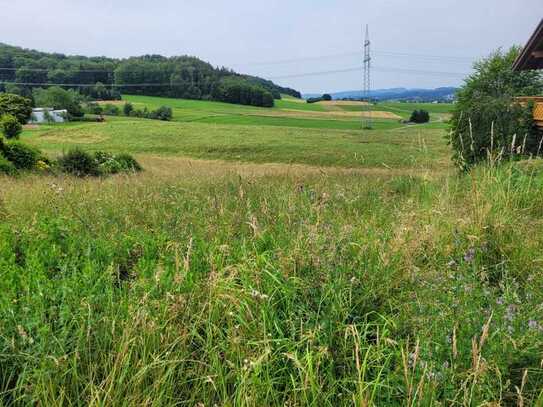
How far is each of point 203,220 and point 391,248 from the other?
168 cm

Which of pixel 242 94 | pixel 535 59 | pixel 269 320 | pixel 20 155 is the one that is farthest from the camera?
pixel 242 94

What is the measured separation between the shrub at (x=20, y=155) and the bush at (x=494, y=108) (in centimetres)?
1544

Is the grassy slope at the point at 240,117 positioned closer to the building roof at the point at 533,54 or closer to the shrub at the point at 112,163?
the shrub at the point at 112,163

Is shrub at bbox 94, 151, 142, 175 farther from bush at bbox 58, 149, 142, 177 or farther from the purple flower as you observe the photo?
the purple flower

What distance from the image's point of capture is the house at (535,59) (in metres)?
16.5

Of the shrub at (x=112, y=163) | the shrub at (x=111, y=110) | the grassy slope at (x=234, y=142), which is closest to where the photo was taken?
the shrub at (x=112, y=163)

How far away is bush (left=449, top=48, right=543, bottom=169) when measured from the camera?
55.5ft

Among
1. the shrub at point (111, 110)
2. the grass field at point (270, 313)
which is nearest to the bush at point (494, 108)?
the grass field at point (270, 313)

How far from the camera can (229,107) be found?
90500 mm

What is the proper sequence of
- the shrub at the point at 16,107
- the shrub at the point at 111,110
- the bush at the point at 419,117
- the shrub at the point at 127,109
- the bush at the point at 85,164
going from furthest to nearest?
the shrub at the point at 127,109 → the shrub at the point at 111,110 → the bush at the point at 419,117 → the shrub at the point at 16,107 → the bush at the point at 85,164

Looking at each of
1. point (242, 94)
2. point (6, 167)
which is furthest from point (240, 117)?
point (6, 167)

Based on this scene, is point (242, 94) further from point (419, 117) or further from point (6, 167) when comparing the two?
point (6, 167)

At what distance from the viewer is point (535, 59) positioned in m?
18.4

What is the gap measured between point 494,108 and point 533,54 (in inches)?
99.1
